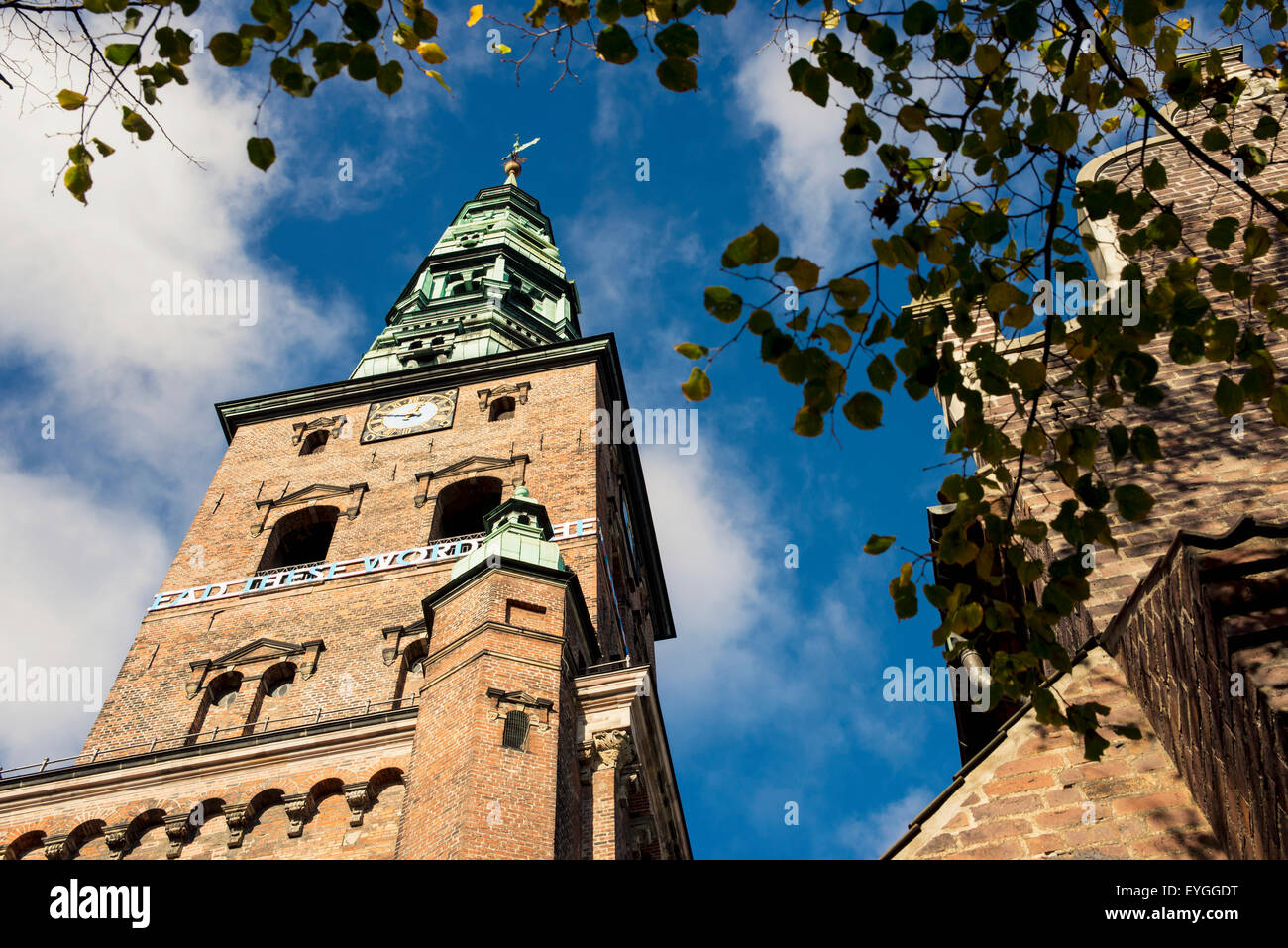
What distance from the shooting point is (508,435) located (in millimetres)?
28844

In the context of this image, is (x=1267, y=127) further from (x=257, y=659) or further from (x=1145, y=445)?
(x=257, y=659)

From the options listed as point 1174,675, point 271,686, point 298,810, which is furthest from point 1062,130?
point 271,686

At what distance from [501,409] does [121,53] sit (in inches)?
984

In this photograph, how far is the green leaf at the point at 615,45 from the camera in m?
6.02

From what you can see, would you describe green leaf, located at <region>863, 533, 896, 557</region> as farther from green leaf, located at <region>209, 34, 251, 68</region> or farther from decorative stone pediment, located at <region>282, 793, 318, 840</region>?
decorative stone pediment, located at <region>282, 793, 318, 840</region>

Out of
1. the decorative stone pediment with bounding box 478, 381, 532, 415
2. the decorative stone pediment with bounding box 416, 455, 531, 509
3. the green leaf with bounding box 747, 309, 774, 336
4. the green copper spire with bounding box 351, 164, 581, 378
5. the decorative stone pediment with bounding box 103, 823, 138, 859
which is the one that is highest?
the green copper spire with bounding box 351, 164, 581, 378

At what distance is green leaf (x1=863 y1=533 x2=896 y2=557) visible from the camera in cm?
642

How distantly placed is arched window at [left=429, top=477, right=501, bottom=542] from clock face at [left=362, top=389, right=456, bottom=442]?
3.13 meters

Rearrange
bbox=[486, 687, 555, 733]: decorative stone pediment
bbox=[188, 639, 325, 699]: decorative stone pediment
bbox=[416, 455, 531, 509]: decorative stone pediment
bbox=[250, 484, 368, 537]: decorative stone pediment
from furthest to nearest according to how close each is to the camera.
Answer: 1. bbox=[250, 484, 368, 537]: decorative stone pediment
2. bbox=[416, 455, 531, 509]: decorative stone pediment
3. bbox=[188, 639, 325, 699]: decorative stone pediment
4. bbox=[486, 687, 555, 733]: decorative stone pediment

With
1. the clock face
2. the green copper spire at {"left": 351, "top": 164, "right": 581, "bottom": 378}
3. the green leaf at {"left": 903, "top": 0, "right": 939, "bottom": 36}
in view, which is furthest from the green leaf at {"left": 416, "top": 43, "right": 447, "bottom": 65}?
the green copper spire at {"left": 351, "top": 164, "right": 581, "bottom": 378}

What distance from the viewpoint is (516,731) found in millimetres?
14922

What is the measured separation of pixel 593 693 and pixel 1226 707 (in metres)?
12.6

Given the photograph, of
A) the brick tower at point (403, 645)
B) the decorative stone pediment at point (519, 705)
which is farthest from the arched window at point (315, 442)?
the decorative stone pediment at point (519, 705)
